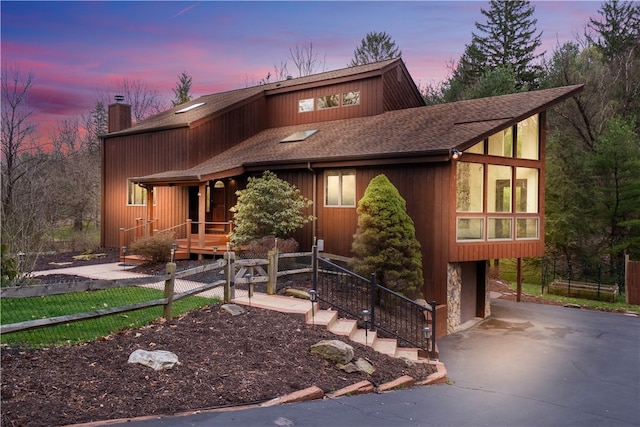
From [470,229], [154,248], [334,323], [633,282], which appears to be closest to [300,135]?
[154,248]

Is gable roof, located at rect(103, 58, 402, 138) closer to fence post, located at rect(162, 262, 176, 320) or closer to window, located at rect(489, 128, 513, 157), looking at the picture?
window, located at rect(489, 128, 513, 157)

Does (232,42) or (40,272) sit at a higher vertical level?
(232,42)

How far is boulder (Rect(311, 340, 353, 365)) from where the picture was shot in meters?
6.83

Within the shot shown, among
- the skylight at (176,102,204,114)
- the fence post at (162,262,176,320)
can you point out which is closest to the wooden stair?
the fence post at (162,262,176,320)

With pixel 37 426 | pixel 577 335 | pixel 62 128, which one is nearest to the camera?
pixel 37 426

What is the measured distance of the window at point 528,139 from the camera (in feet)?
47.3

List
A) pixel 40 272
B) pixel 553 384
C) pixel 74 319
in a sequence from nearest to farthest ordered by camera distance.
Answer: pixel 74 319
pixel 553 384
pixel 40 272

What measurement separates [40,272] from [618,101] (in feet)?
89.4

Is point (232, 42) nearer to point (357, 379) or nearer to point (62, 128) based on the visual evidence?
point (357, 379)

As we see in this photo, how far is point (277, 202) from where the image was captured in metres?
14.4

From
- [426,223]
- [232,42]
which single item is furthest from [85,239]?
[426,223]

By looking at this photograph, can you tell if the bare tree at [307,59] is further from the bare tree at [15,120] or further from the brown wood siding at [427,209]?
the brown wood siding at [427,209]

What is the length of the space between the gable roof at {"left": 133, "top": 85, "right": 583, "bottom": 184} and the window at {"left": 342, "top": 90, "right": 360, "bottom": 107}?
0.79 meters

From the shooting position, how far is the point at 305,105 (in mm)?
20281
